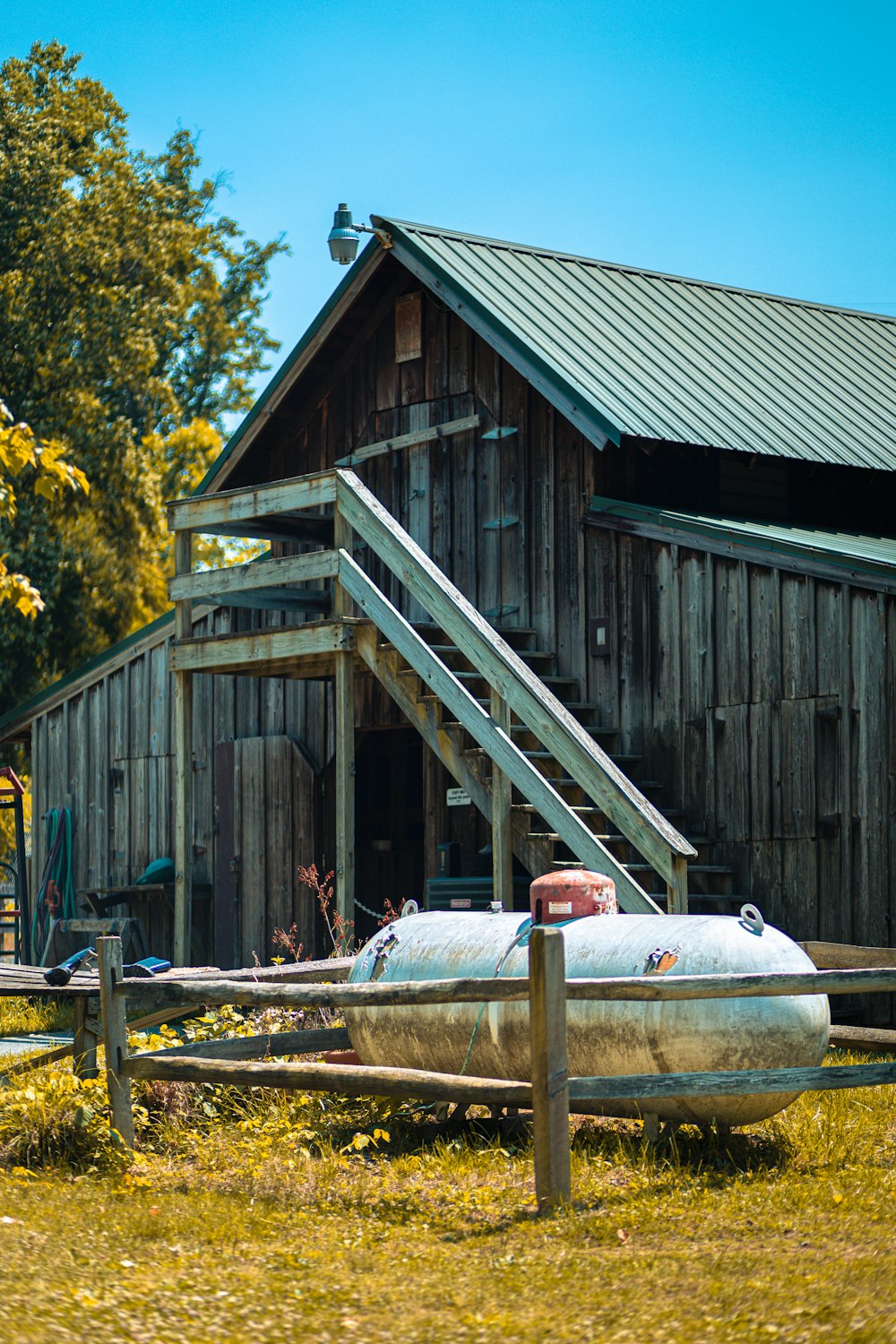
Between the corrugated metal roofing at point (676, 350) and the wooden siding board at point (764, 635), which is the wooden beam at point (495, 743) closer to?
the wooden siding board at point (764, 635)

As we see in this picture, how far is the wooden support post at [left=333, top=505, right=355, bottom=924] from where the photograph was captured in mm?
15274

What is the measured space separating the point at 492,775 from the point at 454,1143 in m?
5.49

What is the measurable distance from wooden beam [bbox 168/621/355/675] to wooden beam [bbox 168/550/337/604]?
44 centimetres

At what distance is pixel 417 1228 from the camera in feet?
23.4

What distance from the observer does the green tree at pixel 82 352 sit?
104 feet

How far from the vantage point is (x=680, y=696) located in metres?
15.1

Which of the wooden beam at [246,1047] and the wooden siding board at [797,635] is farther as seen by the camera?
the wooden siding board at [797,635]

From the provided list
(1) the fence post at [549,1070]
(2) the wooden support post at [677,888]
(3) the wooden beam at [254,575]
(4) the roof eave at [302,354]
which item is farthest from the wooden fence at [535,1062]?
(4) the roof eave at [302,354]

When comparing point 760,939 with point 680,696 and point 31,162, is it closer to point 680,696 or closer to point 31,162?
point 680,696

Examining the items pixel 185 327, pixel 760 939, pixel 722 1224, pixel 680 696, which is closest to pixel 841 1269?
pixel 722 1224

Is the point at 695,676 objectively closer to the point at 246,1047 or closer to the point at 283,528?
the point at 283,528

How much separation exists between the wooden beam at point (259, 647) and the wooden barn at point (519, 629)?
4 centimetres

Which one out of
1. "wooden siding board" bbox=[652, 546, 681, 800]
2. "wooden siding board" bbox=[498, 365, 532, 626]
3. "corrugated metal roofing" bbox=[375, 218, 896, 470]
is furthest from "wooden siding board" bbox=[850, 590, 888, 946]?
"wooden siding board" bbox=[498, 365, 532, 626]

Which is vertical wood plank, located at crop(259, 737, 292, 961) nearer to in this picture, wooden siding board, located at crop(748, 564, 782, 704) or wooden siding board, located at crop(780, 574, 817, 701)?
wooden siding board, located at crop(748, 564, 782, 704)
